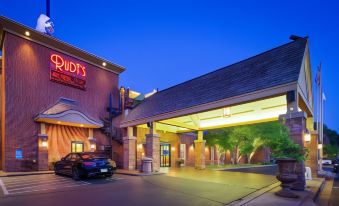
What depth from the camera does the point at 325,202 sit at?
24.6 ft

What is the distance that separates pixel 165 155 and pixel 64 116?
32.2 ft

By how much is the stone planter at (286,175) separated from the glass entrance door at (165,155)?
15108mm

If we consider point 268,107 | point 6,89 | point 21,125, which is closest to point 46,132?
point 21,125

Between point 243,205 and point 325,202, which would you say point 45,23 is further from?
point 325,202

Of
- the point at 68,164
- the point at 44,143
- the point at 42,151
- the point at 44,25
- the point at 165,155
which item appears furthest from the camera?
the point at 165,155

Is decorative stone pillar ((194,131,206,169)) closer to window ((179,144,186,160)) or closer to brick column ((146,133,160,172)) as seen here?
window ((179,144,186,160))

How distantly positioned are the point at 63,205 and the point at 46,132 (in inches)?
534

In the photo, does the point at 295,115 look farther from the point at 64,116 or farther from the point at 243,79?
the point at 64,116

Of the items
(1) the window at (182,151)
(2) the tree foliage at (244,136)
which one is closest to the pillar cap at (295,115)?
(2) the tree foliage at (244,136)

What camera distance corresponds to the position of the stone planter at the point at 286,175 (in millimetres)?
7547

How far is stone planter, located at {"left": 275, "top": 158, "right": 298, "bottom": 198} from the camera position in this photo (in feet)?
24.8

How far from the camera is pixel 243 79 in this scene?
1172 cm

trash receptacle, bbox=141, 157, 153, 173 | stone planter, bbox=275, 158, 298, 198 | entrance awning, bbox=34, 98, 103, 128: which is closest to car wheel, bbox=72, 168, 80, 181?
trash receptacle, bbox=141, 157, 153, 173

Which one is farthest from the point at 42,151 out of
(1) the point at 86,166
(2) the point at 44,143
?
(1) the point at 86,166
